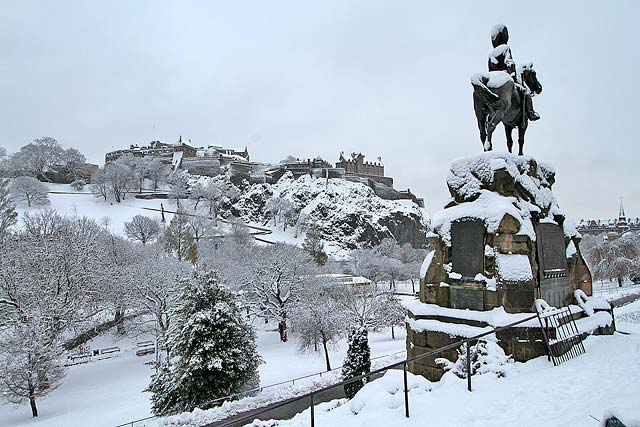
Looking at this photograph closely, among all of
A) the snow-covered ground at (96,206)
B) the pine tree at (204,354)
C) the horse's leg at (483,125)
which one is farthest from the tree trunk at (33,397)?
the snow-covered ground at (96,206)

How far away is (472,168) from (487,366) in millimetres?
4121

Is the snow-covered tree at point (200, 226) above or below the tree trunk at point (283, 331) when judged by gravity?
above

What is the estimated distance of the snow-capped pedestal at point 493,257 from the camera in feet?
24.9

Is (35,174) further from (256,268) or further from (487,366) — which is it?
(487,366)

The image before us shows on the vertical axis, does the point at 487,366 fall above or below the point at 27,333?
above

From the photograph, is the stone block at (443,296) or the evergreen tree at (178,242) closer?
the stone block at (443,296)

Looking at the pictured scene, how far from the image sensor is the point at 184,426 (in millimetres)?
14008

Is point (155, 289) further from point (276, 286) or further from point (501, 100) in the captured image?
point (501, 100)

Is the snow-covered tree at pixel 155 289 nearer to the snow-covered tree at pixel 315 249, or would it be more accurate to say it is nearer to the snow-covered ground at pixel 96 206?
the snow-covered tree at pixel 315 249

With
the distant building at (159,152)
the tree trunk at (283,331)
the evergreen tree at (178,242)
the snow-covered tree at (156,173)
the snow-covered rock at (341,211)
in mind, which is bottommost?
the tree trunk at (283,331)

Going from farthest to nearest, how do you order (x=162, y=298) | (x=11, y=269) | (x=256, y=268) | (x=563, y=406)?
(x=256, y=268) < (x=162, y=298) < (x=11, y=269) < (x=563, y=406)

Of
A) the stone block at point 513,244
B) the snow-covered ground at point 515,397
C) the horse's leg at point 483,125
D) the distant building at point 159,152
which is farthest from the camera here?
the distant building at point 159,152

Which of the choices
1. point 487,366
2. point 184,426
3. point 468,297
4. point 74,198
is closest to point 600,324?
point 468,297

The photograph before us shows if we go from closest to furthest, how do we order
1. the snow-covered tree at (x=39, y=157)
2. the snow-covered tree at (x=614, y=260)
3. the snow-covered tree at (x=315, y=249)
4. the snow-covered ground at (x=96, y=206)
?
the snow-covered tree at (x=614, y=260)
the snow-covered tree at (x=315, y=249)
the snow-covered ground at (x=96, y=206)
the snow-covered tree at (x=39, y=157)
